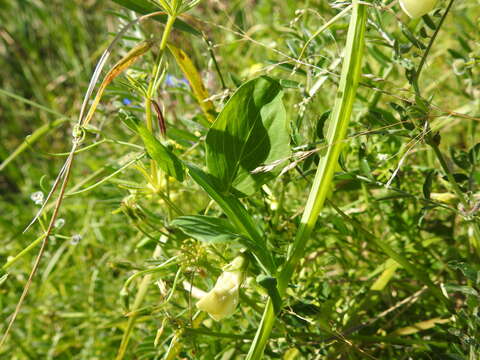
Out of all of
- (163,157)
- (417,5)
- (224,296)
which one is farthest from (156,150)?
(417,5)

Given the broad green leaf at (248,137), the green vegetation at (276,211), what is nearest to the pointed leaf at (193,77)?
the green vegetation at (276,211)

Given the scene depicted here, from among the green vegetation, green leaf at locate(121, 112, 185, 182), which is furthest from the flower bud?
green leaf at locate(121, 112, 185, 182)

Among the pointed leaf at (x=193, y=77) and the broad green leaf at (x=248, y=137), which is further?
the pointed leaf at (x=193, y=77)

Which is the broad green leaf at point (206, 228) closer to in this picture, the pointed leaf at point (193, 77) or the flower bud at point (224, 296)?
the flower bud at point (224, 296)

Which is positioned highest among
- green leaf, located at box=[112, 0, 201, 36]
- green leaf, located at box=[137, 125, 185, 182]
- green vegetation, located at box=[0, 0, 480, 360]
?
green leaf, located at box=[112, 0, 201, 36]

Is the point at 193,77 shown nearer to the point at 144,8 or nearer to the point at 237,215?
the point at 144,8

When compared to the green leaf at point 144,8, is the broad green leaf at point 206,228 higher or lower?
lower

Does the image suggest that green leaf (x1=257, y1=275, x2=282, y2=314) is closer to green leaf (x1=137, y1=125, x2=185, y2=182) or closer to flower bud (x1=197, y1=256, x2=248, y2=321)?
flower bud (x1=197, y1=256, x2=248, y2=321)
